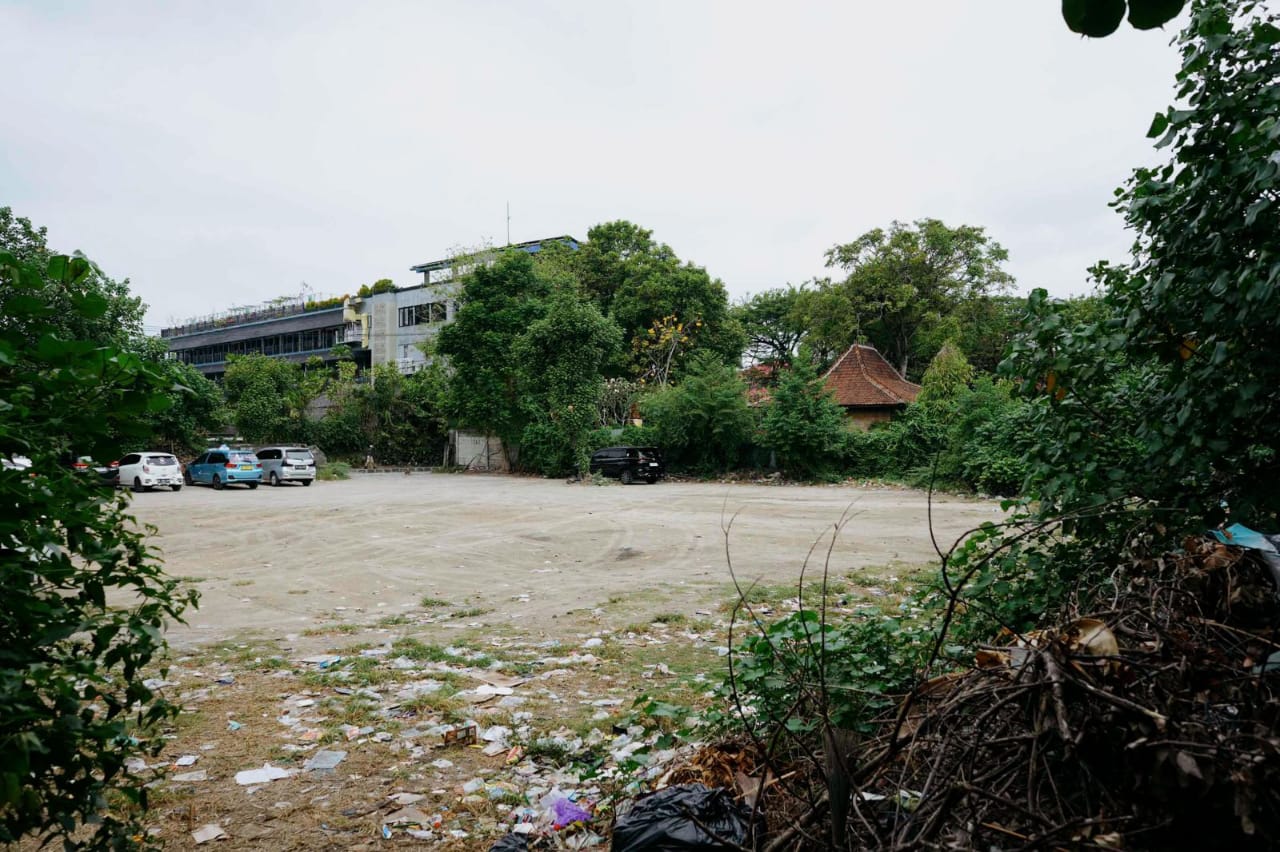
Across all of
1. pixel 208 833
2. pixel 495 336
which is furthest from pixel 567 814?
pixel 495 336

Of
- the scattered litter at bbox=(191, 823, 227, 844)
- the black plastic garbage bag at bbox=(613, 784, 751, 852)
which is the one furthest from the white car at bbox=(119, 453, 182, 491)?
the black plastic garbage bag at bbox=(613, 784, 751, 852)

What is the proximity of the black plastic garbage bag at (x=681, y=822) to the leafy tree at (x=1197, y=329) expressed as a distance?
96.7 inches

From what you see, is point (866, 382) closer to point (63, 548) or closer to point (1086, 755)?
point (1086, 755)

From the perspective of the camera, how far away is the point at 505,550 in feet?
37.2

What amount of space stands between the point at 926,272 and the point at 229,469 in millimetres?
30509

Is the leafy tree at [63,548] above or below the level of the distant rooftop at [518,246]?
below

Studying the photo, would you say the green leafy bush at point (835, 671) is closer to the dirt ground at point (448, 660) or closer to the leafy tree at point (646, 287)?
the dirt ground at point (448, 660)

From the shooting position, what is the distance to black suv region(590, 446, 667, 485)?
25891 mm

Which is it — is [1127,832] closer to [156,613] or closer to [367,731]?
[156,613]

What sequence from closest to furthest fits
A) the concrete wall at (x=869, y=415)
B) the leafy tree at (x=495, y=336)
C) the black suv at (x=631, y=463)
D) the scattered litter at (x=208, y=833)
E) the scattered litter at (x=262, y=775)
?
the scattered litter at (x=208, y=833), the scattered litter at (x=262, y=775), the black suv at (x=631, y=463), the concrete wall at (x=869, y=415), the leafy tree at (x=495, y=336)

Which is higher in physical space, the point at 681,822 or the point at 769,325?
the point at 769,325

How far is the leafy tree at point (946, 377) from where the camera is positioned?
25906 millimetres

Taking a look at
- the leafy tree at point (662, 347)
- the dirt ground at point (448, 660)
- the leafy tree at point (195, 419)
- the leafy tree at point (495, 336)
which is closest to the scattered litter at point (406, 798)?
the dirt ground at point (448, 660)

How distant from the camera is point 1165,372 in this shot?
377 cm
